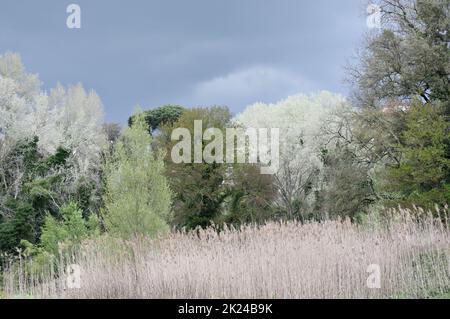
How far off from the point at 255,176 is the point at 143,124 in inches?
504

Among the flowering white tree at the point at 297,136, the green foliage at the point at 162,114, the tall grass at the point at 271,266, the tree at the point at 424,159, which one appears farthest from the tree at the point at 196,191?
the tall grass at the point at 271,266

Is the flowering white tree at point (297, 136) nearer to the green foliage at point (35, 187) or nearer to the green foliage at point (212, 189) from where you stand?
the green foliage at point (212, 189)

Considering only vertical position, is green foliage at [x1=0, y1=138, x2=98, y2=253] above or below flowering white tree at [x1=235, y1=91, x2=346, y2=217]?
below

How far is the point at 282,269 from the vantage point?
8734 mm

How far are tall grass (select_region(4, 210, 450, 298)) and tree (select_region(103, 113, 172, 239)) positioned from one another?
3.98 meters

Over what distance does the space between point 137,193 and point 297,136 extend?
21.3 m

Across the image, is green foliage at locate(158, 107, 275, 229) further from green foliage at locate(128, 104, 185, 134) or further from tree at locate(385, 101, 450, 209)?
green foliage at locate(128, 104, 185, 134)

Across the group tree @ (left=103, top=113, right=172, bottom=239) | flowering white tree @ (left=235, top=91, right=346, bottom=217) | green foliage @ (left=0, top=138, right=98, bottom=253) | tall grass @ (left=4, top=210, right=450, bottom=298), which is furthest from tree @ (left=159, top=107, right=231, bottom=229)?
tall grass @ (left=4, top=210, right=450, bottom=298)

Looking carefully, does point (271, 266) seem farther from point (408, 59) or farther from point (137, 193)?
point (408, 59)

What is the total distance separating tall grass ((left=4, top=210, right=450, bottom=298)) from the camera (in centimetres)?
867

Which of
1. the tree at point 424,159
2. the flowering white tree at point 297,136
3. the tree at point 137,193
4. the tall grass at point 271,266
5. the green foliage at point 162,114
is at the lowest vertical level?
the tall grass at point 271,266

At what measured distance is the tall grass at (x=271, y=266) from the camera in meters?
8.67

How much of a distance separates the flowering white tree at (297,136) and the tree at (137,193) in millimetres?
14774
